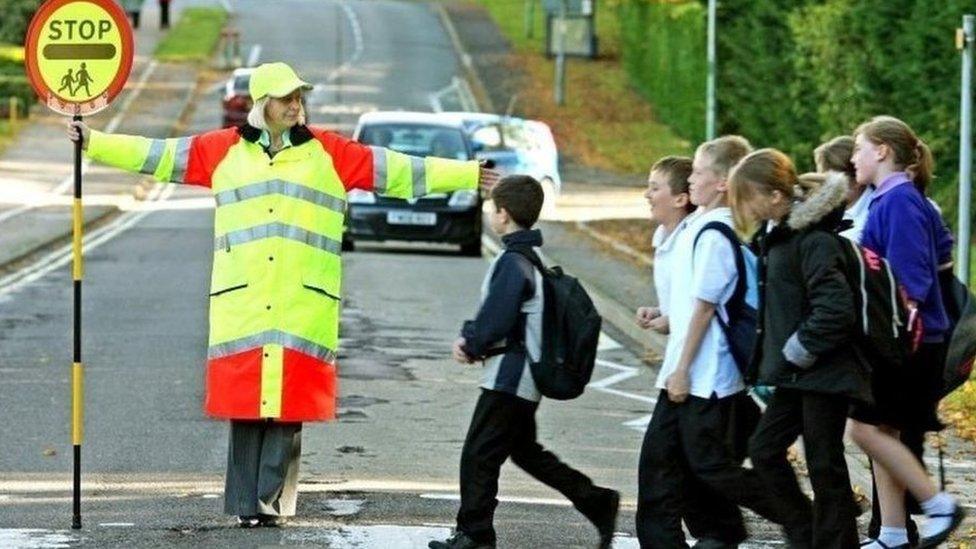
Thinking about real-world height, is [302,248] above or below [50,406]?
above

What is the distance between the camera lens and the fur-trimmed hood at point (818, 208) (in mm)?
8992

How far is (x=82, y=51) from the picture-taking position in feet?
Answer: 36.0

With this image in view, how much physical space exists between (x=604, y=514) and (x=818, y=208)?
1.57 metres

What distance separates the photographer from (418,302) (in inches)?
923

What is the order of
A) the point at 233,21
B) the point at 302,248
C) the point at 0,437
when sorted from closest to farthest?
the point at 302,248, the point at 0,437, the point at 233,21

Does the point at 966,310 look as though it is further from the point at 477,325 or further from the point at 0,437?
the point at 0,437

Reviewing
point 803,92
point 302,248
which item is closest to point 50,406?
point 302,248

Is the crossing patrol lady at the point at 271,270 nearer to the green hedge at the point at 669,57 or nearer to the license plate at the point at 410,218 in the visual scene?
the license plate at the point at 410,218

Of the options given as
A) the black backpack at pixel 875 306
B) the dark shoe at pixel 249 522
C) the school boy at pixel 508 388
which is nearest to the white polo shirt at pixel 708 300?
the black backpack at pixel 875 306

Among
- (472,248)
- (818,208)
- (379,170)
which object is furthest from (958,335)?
(472,248)

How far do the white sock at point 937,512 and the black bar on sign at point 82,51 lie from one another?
13.2 feet

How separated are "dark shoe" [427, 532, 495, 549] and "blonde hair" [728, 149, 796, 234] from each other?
1601mm

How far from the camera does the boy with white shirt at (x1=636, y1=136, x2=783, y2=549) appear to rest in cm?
916

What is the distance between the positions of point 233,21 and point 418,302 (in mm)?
55633
